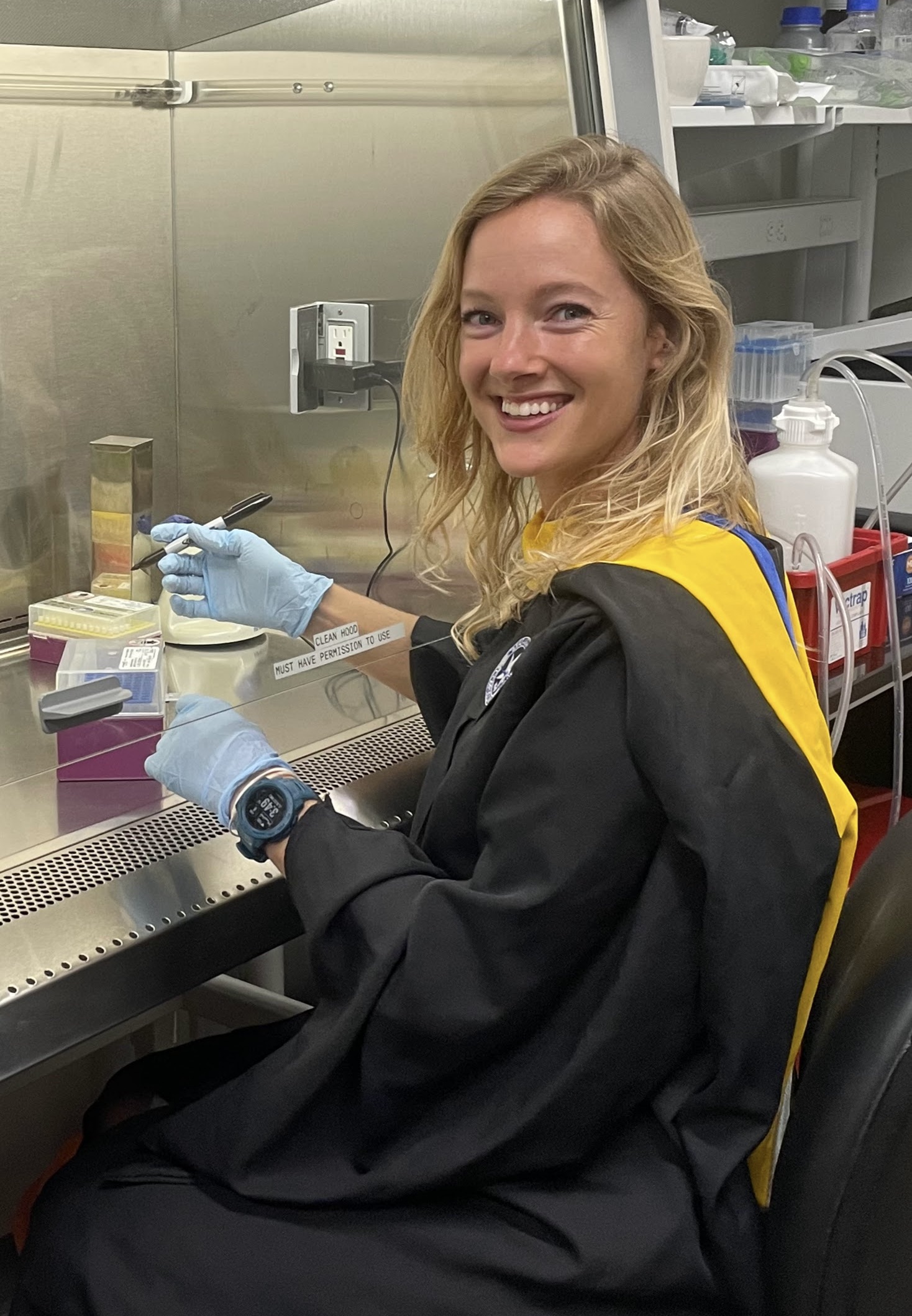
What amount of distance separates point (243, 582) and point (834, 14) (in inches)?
65.6

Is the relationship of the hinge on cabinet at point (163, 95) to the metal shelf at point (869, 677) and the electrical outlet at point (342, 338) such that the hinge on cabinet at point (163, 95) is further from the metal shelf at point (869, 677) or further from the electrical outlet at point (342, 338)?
the metal shelf at point (869, 677)

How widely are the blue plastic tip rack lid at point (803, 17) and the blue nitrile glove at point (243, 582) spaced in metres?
1.44

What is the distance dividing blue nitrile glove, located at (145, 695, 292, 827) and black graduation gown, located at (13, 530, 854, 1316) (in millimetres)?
106

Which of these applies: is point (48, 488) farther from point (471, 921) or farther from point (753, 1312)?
point (753, 1312)

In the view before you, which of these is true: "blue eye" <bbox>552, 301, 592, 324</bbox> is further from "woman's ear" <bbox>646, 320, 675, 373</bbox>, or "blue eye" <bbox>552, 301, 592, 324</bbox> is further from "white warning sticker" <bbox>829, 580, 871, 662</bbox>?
"white warning sticker" <bbox>829, 580, 871, 662</bbox>

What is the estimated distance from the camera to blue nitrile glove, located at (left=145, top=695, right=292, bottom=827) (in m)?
1.08

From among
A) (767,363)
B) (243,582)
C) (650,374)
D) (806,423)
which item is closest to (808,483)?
(806,423)

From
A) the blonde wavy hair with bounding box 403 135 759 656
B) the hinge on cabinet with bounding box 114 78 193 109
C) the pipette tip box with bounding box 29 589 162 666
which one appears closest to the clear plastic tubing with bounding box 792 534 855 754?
the blonde wavy hair with bounding box 403 135 759 656

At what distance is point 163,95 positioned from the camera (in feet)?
5.04

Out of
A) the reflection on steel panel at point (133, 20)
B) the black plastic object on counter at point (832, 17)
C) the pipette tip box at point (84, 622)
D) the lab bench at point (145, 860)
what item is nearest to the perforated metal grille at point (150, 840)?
the lab bench at point (145, 860)

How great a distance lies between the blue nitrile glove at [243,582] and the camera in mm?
1387

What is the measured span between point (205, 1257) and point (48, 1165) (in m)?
0.83

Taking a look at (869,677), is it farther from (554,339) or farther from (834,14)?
(834,14)

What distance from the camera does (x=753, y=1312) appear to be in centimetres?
92
